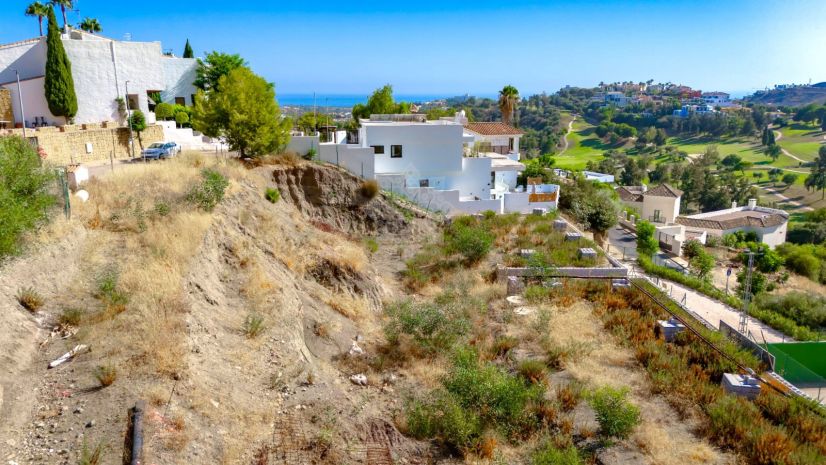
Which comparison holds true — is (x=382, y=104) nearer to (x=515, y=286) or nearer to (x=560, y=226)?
(x=560, y=226)

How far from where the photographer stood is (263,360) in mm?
10711

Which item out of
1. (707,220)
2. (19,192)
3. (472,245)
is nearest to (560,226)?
(472,245)

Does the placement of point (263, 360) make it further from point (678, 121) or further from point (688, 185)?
point (678, 121)

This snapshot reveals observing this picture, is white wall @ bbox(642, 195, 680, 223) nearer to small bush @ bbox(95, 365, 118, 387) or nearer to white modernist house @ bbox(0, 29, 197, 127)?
white modernist house @ bbox(0, 29, 197, 127)

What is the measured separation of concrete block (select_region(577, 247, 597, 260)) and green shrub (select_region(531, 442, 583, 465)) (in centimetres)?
1211

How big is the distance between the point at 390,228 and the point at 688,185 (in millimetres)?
62153

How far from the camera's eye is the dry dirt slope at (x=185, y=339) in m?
7.82

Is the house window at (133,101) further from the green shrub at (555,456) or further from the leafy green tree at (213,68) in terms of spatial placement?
the green shrub at (555,456)

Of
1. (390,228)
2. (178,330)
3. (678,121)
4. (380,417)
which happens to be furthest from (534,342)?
(678,121)

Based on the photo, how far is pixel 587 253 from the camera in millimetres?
21078

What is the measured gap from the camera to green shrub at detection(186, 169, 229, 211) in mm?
15576

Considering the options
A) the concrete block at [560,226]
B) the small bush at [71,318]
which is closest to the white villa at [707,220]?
the concrete block at [560,226]

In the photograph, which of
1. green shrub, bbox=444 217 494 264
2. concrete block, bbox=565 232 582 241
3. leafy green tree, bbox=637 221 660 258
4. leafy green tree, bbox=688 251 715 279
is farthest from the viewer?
leafy green tree, bbox=637 221 660 258

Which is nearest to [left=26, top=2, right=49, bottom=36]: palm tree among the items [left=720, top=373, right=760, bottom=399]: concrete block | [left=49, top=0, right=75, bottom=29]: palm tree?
[left=49, top=0, right=75, bottom=29]: palm tree
